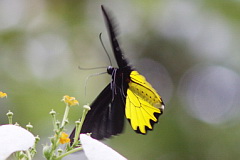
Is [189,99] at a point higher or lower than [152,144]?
higher

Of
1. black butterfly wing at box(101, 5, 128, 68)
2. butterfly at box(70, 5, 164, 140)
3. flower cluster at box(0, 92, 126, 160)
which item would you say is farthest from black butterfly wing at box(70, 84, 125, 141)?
flower cluster at box(0, 92, 126, 160)

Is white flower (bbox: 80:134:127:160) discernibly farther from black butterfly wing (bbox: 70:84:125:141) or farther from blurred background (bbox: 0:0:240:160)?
blurred background (bbox: 0:0:240:160)

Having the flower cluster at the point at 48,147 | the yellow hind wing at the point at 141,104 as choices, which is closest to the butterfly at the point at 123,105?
the yellow hind wing at the point at 141,104

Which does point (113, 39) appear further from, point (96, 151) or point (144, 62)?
point (144, 62)

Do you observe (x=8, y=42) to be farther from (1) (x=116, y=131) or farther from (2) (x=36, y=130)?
(1) (x=116, y=131)

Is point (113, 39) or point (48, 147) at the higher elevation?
point (113, 39)

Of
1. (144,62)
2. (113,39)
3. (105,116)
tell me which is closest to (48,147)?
(113,39)

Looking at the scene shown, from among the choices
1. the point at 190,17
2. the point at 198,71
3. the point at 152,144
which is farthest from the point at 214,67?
the point at 152,144
